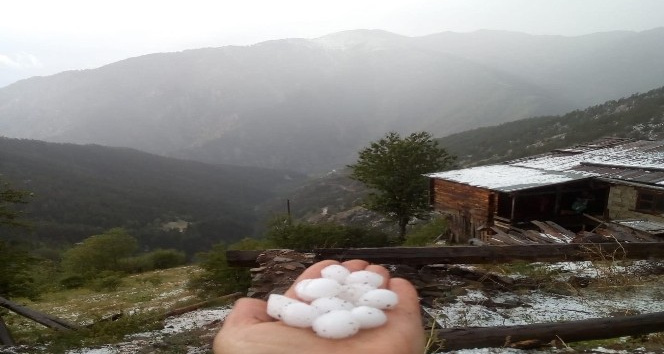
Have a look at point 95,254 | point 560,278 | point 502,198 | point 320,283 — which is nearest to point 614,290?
point 560,278

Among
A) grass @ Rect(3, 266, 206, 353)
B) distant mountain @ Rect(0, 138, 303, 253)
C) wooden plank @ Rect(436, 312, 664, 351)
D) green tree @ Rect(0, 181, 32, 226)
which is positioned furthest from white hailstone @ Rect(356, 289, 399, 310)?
distant mountain @ Rect(0, 138, 303, 253)

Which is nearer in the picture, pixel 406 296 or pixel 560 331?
pixel 406 296

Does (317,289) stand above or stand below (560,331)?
above

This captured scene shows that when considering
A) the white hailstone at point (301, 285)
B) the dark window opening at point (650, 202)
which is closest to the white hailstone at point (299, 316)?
the white hailstone at point (301, 285)

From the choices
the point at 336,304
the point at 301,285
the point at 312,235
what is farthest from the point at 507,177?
the point at 336,304

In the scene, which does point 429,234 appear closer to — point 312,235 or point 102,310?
point 312,235

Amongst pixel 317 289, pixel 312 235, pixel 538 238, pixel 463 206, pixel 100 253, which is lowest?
pixel 100 253
